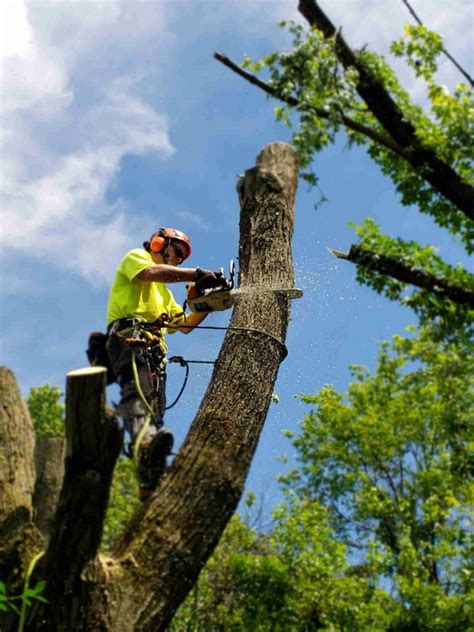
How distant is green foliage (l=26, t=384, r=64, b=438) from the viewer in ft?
90.0

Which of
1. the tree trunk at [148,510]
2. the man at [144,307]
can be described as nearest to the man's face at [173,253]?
the man at [144,307]

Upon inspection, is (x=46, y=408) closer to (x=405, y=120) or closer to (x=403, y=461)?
(x=403, y=461)

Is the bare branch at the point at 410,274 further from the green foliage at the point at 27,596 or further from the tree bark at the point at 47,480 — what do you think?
the green foliage at the point at 27,596

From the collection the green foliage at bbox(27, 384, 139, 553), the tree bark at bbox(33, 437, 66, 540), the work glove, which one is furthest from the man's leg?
the green foliage at bbox(27, 384, 139, 553)

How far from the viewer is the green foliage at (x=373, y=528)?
14281mm

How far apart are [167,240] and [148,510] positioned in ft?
5.66

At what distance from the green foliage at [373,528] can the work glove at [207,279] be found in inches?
259

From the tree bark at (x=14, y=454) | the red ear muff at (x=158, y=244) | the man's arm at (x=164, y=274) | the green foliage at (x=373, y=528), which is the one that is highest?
the green foliage at (x=373, y=528)

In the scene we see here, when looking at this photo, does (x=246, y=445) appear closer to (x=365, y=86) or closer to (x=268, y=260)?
(x=268, y=260)

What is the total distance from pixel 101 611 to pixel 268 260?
1943mm

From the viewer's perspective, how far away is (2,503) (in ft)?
14.0

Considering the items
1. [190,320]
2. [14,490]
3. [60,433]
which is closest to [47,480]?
[14,490]

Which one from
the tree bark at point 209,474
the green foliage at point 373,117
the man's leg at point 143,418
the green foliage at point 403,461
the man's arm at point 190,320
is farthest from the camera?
the green foliage at point 403,461

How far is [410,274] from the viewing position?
12914 mm
